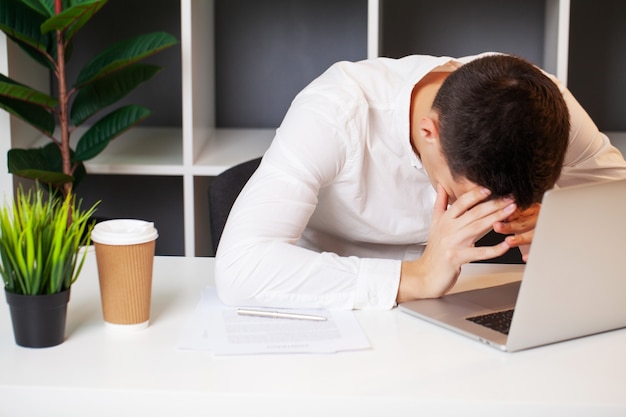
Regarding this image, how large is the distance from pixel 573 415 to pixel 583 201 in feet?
0.84

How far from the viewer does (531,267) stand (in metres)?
1.03

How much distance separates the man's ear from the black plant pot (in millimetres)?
588

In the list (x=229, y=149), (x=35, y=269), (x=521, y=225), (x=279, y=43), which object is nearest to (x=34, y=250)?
(x=35, y=269)

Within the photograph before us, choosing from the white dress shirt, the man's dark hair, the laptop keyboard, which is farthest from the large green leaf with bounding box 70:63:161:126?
the laptop keyboard

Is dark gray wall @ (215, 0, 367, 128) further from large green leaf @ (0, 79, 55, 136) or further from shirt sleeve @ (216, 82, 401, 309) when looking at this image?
shirt sleeve @ (216, 82, 401, 309)

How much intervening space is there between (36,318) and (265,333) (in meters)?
0.30

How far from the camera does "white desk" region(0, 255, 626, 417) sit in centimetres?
95

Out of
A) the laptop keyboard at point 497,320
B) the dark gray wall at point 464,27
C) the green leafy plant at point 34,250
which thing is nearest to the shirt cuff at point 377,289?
the laptop keyboard at point 497,320

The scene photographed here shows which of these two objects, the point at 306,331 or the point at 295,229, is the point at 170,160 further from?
the point at 306,331

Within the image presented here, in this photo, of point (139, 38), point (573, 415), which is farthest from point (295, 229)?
point (139, 38)

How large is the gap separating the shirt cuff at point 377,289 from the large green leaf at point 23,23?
48.3 inches

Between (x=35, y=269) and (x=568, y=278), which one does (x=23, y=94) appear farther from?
(x=568, y=278)

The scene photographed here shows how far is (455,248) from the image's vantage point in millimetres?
1285

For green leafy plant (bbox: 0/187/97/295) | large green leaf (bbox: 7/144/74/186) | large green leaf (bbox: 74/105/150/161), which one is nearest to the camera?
green leafy plant (bbox: 0/187/97/295)
